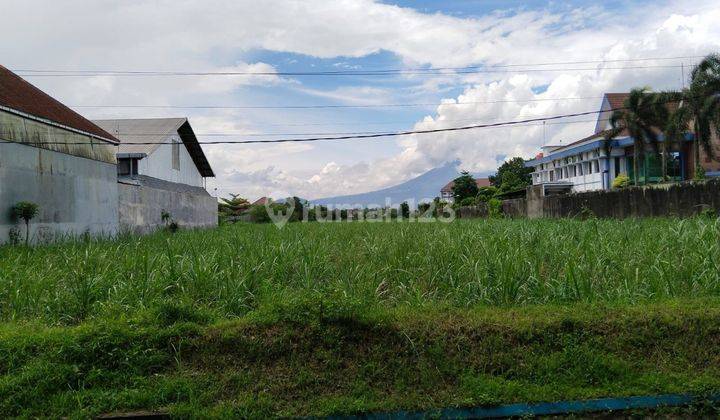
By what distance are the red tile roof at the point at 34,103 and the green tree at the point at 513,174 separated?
41.5 m

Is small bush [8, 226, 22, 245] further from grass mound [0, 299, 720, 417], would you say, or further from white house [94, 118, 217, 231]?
grass mound [0, 299, 720, 417]

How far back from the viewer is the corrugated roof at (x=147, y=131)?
2481 cm

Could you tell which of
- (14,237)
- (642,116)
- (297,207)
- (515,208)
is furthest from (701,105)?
(14,237)

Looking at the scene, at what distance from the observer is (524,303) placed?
464 cm

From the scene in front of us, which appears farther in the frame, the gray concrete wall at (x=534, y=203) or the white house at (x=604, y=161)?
the white house at (x=604, y=161)

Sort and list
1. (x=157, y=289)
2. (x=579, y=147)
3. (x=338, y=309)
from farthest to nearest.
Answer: (x=579, y=147) < (x=157, y=289) < (x=338, y=309)

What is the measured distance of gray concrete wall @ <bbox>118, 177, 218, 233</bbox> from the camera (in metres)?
16.9

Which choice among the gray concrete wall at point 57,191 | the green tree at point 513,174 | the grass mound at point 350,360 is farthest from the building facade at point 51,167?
the green tree at point 513,174

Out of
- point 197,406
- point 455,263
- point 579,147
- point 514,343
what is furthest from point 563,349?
point 579,147

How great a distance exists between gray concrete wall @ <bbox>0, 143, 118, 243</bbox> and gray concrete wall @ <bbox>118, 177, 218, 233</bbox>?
1.16 metres

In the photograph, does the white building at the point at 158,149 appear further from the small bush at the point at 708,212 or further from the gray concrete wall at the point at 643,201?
the small bush at the point at 708,212

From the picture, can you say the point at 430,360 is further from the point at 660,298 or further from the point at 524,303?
the point at 660,298

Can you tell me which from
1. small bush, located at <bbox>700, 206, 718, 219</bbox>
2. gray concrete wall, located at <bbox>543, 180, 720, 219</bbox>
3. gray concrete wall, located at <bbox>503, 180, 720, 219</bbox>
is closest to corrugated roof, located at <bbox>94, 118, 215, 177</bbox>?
gray concrete wall, located at <bbox>503, 180, 720, 219</bbox>

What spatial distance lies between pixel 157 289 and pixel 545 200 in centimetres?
1913
